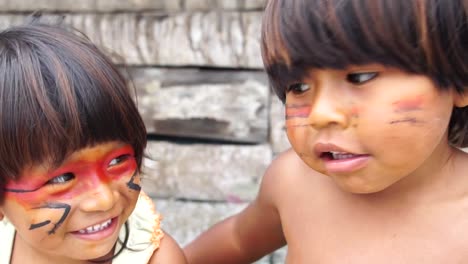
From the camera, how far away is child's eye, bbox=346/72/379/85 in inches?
35.3

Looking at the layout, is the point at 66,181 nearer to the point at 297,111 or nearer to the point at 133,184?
the point at 133,184

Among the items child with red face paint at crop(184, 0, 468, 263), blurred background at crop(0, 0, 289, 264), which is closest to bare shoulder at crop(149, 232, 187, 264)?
child with red face paint at crop(184, 0, 468, 263)

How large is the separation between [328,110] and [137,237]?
0.56 meters

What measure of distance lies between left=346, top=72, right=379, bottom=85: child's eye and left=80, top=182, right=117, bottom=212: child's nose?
0.45 m

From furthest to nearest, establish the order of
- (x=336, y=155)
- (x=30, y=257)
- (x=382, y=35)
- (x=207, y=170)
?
(x=207, y=170) < (x=30, y=257) < (x=336, y=155) < (x=382, y=35)

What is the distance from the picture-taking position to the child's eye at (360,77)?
897mm

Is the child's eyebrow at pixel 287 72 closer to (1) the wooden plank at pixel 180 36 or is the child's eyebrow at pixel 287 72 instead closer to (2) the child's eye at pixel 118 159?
(2) the child's eye at pixel 118 159

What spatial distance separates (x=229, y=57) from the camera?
2.04 meters

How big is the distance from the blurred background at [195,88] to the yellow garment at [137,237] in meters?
0.75

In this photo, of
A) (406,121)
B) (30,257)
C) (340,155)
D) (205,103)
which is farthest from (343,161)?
(205,103)

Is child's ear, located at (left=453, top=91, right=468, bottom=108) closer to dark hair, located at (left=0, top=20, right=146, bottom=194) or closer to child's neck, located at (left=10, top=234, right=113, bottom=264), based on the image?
dark hair, located at (left=0, top=20, right=146, bottom=194)

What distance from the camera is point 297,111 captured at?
979 mm

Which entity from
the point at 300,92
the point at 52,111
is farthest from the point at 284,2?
the point at 52,111

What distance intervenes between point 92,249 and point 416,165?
0.57 metres
